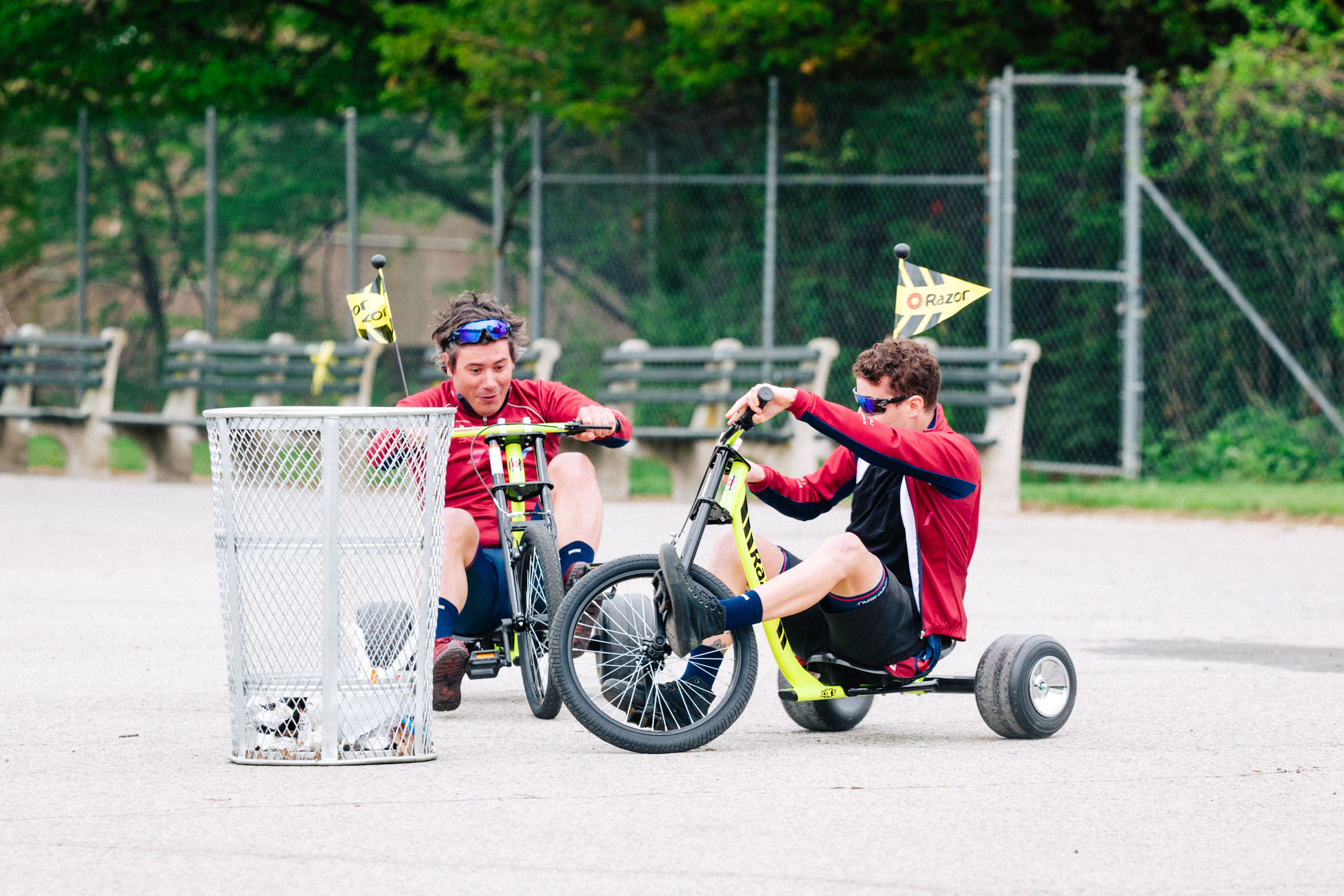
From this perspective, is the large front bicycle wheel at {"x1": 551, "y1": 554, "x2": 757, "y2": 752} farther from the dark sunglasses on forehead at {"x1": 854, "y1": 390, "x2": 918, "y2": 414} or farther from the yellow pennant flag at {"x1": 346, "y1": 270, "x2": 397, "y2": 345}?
the yellow pennant flag at {"x1": 346, "y1": 270, "x2": 397, "y2": 345}

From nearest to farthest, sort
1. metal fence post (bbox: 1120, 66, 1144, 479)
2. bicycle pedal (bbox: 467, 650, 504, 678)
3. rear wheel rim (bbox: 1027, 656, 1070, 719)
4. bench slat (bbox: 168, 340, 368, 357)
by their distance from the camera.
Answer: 1. rear wheel rim (bbox: 1027, 656, 1070, 719)
2. bicycle pedal (bbox: 467, 650, 504, 678)
3. metal fence post (bbox: 1120, 66, 1144, 479)
4. bench slat (bbox: 168, 340, 368, 357)

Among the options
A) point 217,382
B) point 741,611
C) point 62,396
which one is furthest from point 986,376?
point 62,396

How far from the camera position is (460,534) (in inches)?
243

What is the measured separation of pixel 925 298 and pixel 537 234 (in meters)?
10.7

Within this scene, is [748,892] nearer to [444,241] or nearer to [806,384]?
[806,384]

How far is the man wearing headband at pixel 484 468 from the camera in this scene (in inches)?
242

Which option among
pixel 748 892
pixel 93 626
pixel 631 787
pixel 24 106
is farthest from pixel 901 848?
pixel 24 106

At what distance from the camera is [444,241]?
1892 cm

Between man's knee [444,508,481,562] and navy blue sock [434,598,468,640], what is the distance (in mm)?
162

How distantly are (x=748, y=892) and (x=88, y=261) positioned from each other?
52.2 ft

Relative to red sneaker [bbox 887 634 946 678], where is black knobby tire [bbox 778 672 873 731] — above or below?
below

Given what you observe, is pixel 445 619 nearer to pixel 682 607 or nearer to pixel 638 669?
pixel 638 669

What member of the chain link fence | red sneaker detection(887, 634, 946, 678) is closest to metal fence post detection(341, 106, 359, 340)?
the chain link fence

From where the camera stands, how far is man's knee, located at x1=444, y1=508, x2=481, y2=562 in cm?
616
